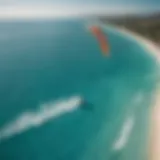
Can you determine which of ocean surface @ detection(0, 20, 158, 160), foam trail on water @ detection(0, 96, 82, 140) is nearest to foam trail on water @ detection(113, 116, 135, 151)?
ocean surface @ detection(0, 20, 158, 160)

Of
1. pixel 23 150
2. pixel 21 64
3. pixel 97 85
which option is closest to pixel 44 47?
pixel 21 64

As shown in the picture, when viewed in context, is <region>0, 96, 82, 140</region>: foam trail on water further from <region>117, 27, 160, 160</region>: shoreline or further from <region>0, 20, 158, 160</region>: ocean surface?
<region>117, 27, 160, 160</region>: shoreline

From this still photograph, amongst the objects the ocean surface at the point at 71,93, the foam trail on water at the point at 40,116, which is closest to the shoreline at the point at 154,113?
the ocean surface at the point at 71,93

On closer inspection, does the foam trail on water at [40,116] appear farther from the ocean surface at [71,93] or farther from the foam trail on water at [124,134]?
the foam trail on water at [124,134]

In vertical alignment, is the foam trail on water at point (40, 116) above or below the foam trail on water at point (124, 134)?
above

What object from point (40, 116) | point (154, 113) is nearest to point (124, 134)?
point (154, 113)

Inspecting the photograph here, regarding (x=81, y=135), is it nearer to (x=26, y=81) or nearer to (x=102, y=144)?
(x=102, y=144)

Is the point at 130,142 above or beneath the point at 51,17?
beneath
